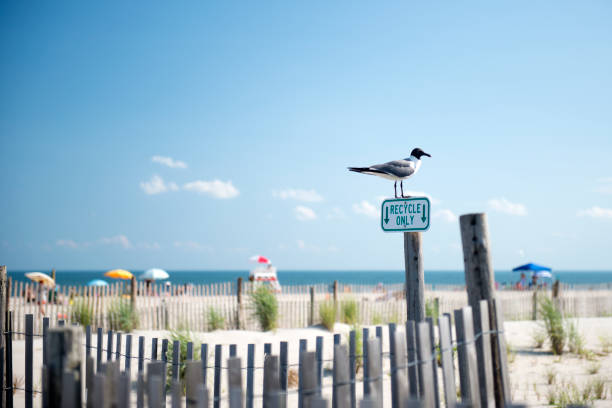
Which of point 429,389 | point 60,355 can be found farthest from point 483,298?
point 60,355

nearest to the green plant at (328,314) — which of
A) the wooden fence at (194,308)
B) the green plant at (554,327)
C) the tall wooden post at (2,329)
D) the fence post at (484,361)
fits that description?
the wooden fence at (194,308)

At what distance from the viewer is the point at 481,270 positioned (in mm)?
3291

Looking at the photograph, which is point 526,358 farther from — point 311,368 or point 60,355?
point 60,355

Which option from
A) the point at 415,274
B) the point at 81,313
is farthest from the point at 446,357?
the point at 81,313

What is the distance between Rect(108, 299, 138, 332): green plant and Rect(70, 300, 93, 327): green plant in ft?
1.52

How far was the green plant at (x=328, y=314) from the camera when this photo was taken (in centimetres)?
1220

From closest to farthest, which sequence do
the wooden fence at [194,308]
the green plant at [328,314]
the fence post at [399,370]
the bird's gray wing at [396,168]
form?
the fence post at [399,370] < the bird's gray wing at [396,168] < the green plant at [328,314] < the wooden fence at [194,308]

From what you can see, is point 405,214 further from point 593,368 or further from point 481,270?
point 593,368

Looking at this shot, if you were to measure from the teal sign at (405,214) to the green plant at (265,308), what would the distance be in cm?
818

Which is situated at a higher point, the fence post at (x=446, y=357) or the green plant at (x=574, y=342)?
the fence post at (x=446, y=357)

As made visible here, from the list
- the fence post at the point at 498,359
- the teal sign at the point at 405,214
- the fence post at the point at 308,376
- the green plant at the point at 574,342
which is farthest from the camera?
the green plant at the point at 574,342

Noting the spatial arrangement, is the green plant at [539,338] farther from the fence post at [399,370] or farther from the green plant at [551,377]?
the fence post at [399,370]

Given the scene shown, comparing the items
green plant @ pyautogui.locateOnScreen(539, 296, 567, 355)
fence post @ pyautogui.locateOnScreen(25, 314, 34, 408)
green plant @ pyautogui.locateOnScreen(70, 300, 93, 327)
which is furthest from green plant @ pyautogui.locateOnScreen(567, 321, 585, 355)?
green plant @ pyautogui.locateOnScreen(70, 300, 93, 327)

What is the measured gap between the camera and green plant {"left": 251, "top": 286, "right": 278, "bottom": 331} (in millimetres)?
12078
